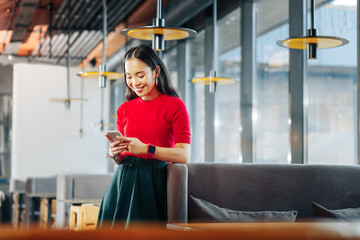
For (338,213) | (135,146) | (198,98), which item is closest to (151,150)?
(135,146)

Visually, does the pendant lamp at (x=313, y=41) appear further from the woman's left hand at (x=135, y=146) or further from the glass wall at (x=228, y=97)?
the glass wall at (x=228, y=97)

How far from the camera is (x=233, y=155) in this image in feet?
24.8

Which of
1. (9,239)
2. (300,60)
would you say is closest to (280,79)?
(300,60)

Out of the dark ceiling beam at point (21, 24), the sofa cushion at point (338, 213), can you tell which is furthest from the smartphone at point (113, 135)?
the dark ceiling beam at point (21, 24)

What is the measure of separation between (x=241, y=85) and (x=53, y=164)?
20.1ft

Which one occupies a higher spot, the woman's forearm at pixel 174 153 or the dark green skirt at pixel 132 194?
the woman's forearm at pixel 174 153

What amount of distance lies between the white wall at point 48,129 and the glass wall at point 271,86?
580cm

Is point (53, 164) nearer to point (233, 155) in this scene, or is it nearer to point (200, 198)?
point (233, 155)

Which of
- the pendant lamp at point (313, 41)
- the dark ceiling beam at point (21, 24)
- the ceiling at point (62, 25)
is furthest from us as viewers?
the ceiling at point (62, 25)

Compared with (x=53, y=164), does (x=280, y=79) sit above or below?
above

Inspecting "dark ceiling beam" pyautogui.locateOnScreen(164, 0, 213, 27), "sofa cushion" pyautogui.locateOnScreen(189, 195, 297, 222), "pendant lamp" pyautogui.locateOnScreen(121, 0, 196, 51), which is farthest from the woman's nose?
"dark ceiling beam" pyautogui.locateOnScreen(164, 0, 213, 27)

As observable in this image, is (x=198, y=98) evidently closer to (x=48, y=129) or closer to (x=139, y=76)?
(x=48, y=129)

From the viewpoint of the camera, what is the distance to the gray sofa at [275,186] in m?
2.95

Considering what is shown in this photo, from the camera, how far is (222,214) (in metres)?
2.84
